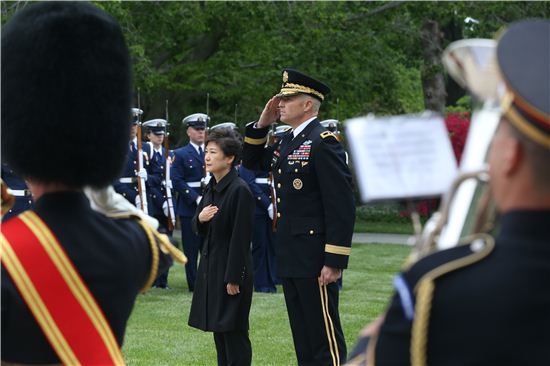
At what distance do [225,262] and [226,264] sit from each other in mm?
27

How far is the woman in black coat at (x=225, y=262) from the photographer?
6375 millimetres

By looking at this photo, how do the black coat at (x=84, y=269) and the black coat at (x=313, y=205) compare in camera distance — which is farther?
the black coat at (x=313, y=205)

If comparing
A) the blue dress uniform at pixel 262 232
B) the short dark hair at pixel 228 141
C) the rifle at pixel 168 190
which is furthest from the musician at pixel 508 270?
the rifle at pixel 168 190

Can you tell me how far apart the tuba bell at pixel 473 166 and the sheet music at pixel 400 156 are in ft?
0.39

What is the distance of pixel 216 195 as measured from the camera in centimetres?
680

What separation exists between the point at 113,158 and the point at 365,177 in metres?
1.25

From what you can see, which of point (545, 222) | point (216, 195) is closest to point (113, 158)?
point (545, 222)

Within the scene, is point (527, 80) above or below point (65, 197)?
above

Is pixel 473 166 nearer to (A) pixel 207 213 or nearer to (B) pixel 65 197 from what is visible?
(B) pixel 65 197

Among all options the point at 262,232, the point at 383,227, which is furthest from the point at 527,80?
the point at 383,227

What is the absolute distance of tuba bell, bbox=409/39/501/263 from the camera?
83.4 inches

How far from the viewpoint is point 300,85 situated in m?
6.55

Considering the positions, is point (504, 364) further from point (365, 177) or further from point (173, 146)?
point (173, 146)

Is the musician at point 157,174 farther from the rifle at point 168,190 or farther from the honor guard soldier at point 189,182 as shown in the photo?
the honor guard soldier at point 189,182
